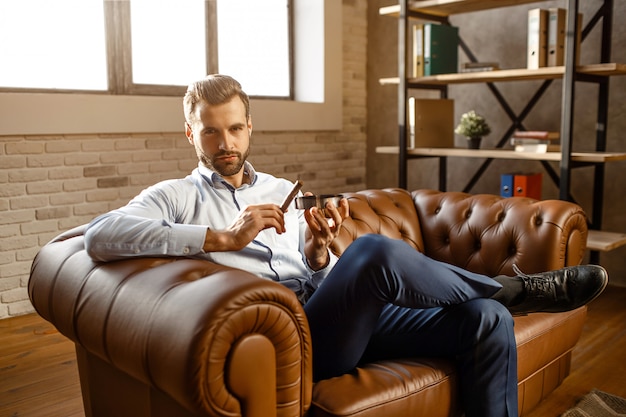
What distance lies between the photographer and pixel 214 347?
45.6 inches

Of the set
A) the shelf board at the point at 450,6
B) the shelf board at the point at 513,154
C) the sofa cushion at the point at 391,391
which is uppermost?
the shelf board at the point at 450,6

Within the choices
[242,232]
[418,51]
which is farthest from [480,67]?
[242,232]

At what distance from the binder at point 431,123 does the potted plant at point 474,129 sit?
0.58 ft

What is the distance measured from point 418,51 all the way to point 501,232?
188cm

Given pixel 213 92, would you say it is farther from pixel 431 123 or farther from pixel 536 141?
pixel 431 123

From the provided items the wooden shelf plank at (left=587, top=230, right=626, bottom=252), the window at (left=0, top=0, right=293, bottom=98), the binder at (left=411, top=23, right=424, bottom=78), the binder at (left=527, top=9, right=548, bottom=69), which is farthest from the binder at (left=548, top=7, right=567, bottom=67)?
the window at (left=0, top=0, right=293, bottom=98)

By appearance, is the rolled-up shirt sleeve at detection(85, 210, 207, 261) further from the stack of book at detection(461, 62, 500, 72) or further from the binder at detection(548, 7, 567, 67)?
the stack of book at detection(461, 62, 500, 72)

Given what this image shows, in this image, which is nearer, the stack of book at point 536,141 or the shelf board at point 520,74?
the shelf board at point 520,74

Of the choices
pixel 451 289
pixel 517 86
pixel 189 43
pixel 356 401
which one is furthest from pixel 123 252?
pixel 517 86

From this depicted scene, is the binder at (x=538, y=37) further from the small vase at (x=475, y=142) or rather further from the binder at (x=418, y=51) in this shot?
the binder at (x=418, y=51)

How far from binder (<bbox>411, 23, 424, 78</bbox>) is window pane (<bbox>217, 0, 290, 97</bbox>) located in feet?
3.73

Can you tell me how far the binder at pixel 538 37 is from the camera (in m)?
3.33

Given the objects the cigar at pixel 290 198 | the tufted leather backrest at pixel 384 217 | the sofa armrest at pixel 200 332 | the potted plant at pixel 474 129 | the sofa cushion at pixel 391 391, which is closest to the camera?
the sofa armrest at pixel 200 332

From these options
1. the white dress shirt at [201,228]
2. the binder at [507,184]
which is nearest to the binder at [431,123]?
the binder at [507,184]
